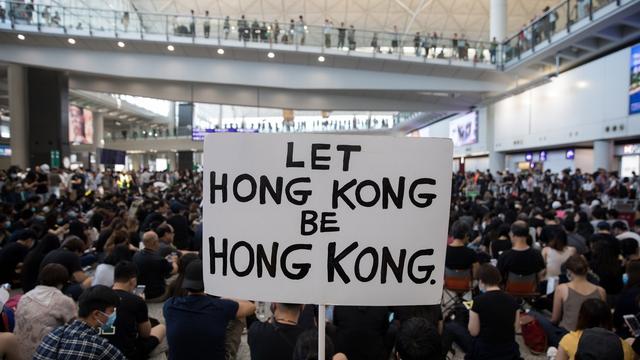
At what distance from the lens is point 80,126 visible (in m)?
41.2

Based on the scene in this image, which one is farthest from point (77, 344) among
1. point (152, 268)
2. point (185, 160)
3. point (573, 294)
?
point (185, 160)

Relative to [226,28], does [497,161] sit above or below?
below

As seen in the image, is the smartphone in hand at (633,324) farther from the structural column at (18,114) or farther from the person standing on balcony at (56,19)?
the structural column at (18,114)

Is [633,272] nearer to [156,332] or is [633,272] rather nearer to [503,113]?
[156,332]

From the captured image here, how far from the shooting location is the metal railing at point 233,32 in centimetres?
2117

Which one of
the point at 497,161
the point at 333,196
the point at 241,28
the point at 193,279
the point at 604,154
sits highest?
the point at 241,28

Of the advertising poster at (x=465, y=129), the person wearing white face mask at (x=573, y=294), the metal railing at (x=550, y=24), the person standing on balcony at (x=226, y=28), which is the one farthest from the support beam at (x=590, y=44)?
the person wearing white face mask at (x=573, y=294)

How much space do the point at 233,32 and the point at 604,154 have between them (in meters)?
18.9

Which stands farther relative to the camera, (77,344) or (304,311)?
(304,311)

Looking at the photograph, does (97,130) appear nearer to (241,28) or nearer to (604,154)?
(241,28)

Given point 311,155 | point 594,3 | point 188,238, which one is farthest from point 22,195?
point 594,3

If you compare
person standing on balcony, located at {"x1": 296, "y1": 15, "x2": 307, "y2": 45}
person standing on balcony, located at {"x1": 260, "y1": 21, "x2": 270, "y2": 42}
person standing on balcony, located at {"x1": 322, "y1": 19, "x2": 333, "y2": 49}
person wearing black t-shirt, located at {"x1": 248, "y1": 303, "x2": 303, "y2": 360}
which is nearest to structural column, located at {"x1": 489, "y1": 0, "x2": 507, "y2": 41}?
person standing on balcony, located at {"x1": 322, "y1": 19, "x2": 333, "y2": 49}

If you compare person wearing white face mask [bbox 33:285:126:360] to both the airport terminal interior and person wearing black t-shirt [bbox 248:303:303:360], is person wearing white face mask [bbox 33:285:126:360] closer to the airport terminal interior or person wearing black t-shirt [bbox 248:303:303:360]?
the airport terminal interior

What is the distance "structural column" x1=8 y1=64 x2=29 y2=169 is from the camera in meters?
23.3
